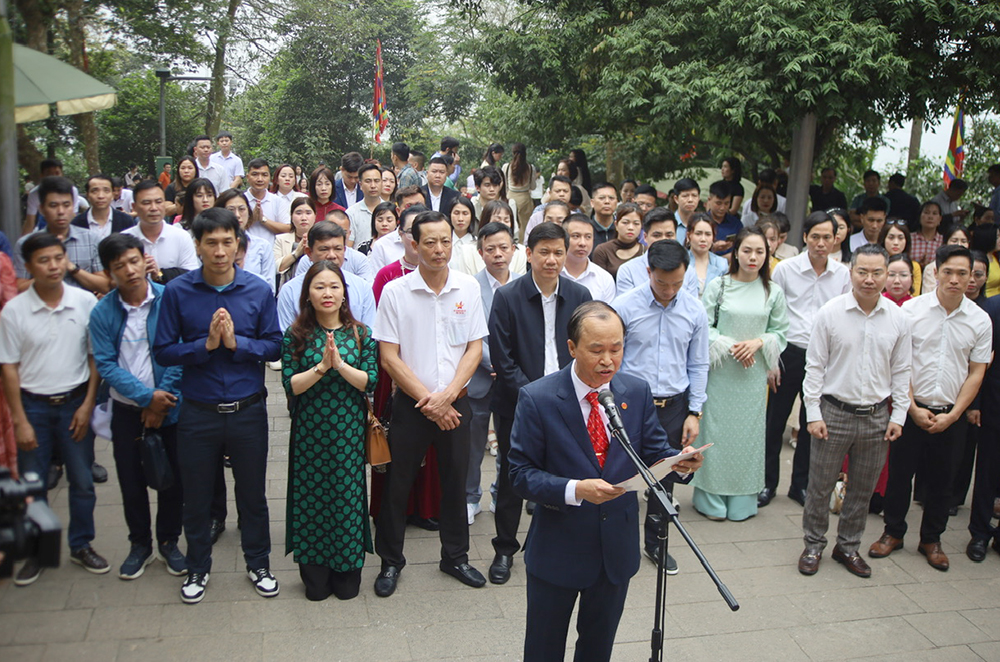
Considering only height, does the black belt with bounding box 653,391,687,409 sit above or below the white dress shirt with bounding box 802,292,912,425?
below

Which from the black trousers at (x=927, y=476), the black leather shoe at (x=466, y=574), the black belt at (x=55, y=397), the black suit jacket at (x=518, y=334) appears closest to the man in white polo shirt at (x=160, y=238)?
the black belt at (x=55, y=397)

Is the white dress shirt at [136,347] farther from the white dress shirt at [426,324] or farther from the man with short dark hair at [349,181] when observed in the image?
the man with short dark hair at [349,181]

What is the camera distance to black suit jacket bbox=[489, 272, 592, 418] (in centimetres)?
501

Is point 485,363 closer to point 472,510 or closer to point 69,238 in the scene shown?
point 472,510

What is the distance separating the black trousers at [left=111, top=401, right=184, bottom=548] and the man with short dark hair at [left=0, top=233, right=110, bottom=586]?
205 millimetres

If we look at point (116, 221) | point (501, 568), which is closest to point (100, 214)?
point (116, 221)

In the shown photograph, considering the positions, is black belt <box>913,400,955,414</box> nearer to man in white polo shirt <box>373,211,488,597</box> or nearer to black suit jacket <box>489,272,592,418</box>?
black suit jacket <box>489,272,592,418</box>

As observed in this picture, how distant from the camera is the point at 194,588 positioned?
15.1ft

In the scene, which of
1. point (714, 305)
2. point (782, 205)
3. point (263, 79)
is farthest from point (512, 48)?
point (263, 79)

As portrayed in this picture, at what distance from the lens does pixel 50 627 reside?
428cm

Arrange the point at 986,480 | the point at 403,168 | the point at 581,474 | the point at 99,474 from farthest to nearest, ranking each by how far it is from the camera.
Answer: the point at 403,168, the point at 99,474, the point at 986,480, the point at 581,474

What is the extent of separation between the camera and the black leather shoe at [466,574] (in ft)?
16.0

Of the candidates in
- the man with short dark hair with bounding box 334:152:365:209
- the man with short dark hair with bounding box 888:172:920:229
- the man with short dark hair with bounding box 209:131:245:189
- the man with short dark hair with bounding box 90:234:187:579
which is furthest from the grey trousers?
the man with short dark hair with bounding box 209:131:245:189

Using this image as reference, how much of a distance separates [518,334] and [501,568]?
4.44ft
